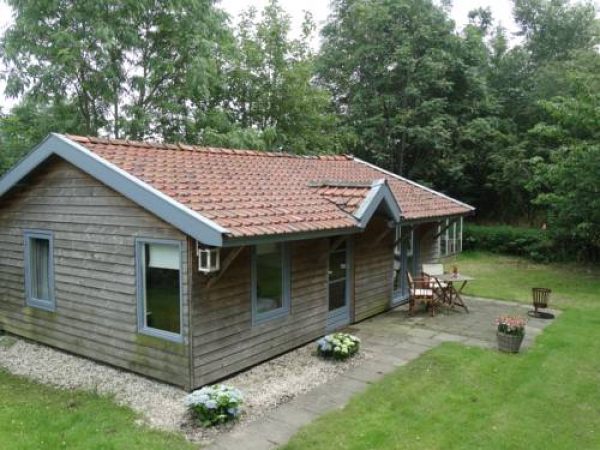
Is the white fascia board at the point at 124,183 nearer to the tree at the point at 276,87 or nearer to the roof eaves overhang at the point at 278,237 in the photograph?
the roof eaves overhang at the point at 278,237

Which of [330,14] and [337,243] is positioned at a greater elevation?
[330,14]

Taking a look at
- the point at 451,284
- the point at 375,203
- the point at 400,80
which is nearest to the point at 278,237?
the point at 375,203

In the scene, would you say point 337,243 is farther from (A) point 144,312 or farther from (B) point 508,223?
(B) point 508,223

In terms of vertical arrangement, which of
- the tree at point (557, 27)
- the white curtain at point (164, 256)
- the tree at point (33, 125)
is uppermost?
the tree at point (557, 27)

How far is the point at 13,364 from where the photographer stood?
24.4 ft

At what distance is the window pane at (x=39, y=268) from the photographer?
8.12 m

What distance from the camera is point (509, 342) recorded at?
25.6ft

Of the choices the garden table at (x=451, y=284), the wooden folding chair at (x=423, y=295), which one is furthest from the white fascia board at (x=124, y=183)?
the garden table at (x=451, y=284)

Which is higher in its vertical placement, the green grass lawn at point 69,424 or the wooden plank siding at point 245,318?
the wooden plank siding at point 245,318

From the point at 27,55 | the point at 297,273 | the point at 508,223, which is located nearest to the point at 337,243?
the point at 297,273

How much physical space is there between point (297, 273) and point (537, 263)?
13903mm

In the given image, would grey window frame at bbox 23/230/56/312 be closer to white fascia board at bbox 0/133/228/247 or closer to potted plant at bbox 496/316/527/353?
white fascia board at bbox 0/133/228/247

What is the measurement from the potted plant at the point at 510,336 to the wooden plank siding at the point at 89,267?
504 cm

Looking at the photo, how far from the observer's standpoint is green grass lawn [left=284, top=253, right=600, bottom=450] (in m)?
5.07
